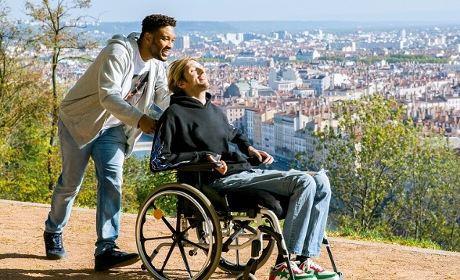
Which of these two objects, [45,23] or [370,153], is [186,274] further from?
[370,153]

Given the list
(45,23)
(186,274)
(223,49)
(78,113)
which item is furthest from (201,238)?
A: (223,49)

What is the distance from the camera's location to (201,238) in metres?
3.37

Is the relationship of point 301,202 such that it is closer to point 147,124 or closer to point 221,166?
point 221,166

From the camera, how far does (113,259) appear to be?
3.58 metres

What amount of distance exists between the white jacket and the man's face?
103 mm

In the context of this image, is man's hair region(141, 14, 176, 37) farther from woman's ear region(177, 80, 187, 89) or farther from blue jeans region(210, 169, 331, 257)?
blue jeans region(210, 169, 331, 257)

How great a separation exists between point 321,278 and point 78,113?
50.1 inches

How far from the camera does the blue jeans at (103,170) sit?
358 centimetres

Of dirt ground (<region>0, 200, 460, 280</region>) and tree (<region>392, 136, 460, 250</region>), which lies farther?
tree (<region>392, 136, 460, 250</region>)

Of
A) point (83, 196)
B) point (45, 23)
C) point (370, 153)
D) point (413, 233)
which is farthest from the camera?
point (413, 233)

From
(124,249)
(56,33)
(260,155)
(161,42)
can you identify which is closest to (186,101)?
(161,42)

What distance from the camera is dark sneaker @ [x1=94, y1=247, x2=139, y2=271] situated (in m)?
3.57

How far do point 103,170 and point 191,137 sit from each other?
0.49m

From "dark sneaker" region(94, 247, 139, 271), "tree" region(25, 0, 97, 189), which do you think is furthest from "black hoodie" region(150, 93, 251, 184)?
"tree" region(25, 0, 97, 189)
